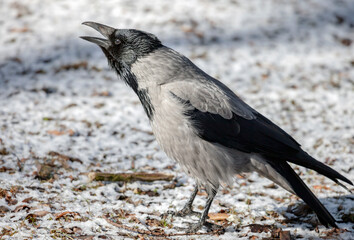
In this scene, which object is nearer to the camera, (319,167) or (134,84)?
(319,167)

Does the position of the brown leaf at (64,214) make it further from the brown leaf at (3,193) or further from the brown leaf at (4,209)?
the brown leaf at (3,193)

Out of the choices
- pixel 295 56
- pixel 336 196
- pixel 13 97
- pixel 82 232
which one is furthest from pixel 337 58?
pixel 82 232

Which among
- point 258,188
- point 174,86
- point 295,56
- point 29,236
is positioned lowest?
point 29,236

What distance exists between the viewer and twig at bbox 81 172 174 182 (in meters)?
5.06

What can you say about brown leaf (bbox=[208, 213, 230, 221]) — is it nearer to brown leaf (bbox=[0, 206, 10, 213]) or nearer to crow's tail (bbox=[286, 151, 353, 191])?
crow's tail (bbox=[286, 151, 353, 191])

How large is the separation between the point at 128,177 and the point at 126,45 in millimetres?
1645

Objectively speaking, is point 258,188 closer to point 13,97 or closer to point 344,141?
point 344,141

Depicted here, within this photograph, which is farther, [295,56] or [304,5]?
[304,5]

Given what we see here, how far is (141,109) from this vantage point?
24.1 ft

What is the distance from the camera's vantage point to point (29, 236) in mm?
3742

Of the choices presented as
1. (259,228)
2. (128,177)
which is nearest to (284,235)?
(259,228)

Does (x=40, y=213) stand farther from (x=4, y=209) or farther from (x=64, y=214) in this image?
(x=4, y=209)

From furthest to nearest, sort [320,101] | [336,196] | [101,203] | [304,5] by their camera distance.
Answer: [304,5] < [320,101] < [336,196] < [101,203]

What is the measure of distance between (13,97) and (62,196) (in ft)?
11.0
